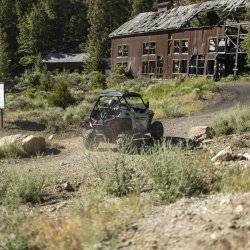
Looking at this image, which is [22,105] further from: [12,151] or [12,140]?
[12,151]

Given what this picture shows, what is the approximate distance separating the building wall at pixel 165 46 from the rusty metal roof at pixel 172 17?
0.82 meters

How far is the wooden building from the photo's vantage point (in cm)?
4797

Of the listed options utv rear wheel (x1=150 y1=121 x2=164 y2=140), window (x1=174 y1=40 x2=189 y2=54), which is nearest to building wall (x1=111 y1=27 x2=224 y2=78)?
window (x1=174 y1=40 x2=189 y2=54)

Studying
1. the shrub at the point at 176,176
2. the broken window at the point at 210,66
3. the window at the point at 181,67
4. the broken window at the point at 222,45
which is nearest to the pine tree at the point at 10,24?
the window at the point at 181,67

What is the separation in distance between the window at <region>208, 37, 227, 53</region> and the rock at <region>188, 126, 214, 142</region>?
32218 millimetres

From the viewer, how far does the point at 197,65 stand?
165 feet

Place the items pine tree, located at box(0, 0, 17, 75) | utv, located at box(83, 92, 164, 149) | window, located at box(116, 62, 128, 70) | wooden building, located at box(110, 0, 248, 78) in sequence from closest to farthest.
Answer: utv, located at box(83, 92, 164, 149), wooden building, located at box(110, 0, 248, 78), window, located at box(116, 62, 128, 70), pine tree, located at box(0, 0, 17, 75)

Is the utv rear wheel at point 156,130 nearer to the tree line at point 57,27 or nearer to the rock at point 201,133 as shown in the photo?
the rock at point 201,133

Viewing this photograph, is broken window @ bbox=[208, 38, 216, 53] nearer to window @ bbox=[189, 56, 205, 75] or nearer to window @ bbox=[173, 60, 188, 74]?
window @ bbox=[189, 56, 205, 75]

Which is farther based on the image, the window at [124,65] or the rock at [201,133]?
the window at [124,65]

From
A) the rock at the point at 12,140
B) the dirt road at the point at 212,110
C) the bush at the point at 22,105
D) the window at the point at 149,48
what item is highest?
the window at the point at 149,48

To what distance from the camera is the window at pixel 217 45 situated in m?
48.1

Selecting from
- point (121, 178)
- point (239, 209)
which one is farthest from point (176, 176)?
point (239, 209)

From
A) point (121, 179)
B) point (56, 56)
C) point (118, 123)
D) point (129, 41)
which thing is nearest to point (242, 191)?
point (121, 179)
